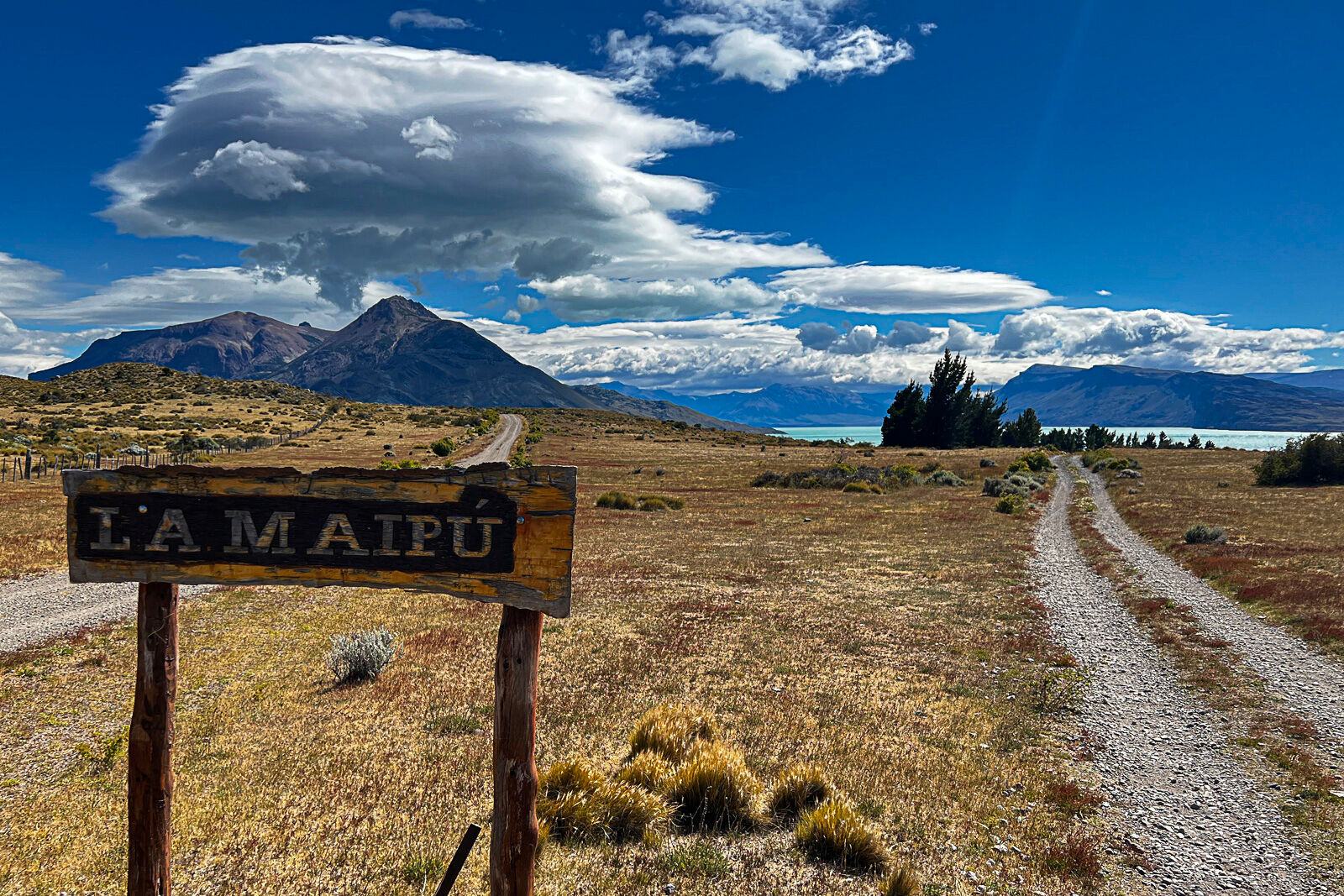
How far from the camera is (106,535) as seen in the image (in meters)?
4.31

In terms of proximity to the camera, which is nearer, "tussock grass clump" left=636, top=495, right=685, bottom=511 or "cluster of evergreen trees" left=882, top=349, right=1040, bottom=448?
"tussock grass clump" left=636, top=495, right=685, bottom=511

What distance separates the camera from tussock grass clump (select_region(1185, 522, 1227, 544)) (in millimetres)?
27828

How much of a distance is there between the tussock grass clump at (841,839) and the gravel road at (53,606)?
11.6 meters

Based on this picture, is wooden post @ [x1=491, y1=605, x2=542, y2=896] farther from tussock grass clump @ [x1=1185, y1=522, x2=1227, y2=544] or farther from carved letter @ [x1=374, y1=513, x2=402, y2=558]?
tussock grass clump @ [x1=1185, y1=522, x2=1227, y2=544]

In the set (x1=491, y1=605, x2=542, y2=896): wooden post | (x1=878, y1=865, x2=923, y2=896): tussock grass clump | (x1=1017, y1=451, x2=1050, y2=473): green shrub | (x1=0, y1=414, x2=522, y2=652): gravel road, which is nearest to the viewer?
Answer: (x1=491, y1=605, x2=542, y2=896): wooden post

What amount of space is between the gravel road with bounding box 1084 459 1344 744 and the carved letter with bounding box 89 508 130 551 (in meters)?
14.2

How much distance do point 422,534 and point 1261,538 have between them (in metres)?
35.2

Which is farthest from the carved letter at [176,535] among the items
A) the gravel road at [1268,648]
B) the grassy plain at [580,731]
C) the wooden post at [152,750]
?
the gravel road at [1268,648]

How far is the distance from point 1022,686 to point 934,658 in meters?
1.65

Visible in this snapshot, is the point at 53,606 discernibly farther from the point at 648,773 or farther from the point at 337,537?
the point at 337,537

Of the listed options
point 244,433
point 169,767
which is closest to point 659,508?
point 169,767

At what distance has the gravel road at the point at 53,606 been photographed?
41.5 feet

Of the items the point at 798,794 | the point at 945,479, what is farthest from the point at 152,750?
the point at 945,479

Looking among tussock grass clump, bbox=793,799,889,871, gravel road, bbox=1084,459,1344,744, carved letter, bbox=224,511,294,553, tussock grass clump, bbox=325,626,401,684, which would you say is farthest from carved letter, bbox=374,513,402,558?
gravel road, bbox=1084,459,1344,744
